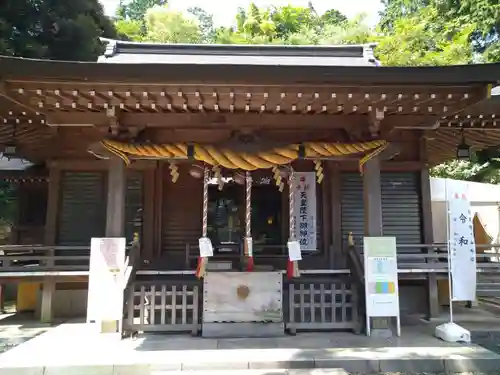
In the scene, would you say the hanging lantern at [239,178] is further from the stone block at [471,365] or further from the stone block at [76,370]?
the stone block at [471,365]

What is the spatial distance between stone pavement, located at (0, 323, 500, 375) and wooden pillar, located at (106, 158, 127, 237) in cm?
153

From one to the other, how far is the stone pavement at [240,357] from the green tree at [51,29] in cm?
1055

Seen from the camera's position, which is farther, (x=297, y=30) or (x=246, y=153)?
(x=297, y=30)

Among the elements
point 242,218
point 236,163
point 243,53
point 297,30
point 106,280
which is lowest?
point 106,280

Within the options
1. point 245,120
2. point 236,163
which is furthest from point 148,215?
point 245,120

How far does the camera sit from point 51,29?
43.4ft

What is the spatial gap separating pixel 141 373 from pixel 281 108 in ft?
12.4

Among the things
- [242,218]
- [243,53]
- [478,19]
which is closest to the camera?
[242,218]

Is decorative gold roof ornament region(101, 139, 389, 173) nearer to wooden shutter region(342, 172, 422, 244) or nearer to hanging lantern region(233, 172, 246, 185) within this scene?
hanging lantern region(233, 172, 246, 185)

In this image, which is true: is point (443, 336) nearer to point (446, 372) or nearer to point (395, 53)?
point (446, 372)

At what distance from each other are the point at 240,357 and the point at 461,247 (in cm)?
363

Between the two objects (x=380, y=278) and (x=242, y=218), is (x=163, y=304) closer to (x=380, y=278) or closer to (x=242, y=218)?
(x=242, y=218)

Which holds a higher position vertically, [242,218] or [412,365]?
[242,218]

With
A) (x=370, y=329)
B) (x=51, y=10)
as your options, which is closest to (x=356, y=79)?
(x=370, y=329)
